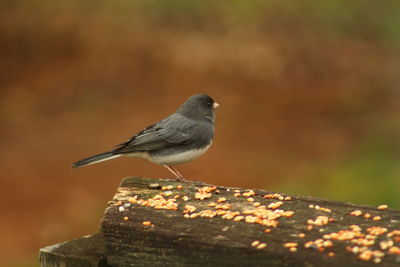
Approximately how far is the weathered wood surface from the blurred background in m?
4.67

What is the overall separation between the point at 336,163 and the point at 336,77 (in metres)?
3.53

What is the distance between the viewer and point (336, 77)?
11945 millimetres

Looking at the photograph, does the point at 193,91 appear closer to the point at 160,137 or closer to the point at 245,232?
the point at 160,137

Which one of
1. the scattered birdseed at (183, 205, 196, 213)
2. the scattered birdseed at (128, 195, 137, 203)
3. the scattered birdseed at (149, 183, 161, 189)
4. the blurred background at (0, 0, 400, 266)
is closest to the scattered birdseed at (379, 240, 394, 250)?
the scattered birdseed at (183, 205, 196, 213)

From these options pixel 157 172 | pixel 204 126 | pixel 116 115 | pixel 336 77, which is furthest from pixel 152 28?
pixel 204 126

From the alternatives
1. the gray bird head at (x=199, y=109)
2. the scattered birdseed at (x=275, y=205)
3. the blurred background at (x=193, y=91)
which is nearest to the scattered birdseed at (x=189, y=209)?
the scattered birdseed at (x=275, y=205)

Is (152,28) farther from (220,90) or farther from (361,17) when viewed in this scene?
(361,17)

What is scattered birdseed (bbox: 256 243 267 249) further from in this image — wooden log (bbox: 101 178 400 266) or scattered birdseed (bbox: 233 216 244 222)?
scattered birdseed (bbox: 233 216 244 222)

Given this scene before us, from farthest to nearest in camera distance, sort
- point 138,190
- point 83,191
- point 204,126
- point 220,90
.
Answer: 1. point 220,90
2. point 83,191
3. point 204,126
4. point 138,190

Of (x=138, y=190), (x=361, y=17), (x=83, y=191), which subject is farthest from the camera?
(x=361, y=17)

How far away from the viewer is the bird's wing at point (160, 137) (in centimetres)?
537

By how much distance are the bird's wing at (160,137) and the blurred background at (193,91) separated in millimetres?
2472

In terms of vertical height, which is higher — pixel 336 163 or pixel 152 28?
pixel 152 28

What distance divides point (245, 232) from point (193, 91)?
874cm
